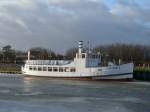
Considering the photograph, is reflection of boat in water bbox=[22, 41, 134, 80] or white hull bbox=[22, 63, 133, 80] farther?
reflection of boat in water bbox=[22, 41, 134, 80]

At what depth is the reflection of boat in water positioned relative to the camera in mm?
82938

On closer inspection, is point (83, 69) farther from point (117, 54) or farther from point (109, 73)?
point (117, 54)

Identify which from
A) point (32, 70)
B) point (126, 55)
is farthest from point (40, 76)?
point (126, 55)

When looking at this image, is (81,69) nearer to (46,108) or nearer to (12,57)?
(46,108)

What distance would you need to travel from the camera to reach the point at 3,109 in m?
34.9

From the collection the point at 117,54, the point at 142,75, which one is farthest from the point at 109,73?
the point at 117,54

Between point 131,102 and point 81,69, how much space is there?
4319 centimetres

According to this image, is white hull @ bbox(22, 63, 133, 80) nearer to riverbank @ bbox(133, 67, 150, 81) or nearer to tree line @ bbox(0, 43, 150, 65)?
riverbank @ bbox(133, 67, 150, 81)

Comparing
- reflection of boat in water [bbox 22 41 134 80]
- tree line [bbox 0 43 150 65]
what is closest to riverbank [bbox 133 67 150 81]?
reflection of boat in water [bbox 22 41 134 80]

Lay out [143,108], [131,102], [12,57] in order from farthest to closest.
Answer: [12,57] → [131,102] → [143,108]

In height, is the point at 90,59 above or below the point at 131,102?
above

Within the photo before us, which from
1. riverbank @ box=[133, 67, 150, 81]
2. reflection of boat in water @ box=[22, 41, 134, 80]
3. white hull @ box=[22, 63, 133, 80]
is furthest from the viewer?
riverbank @ box=[133, 67, 150, 81]

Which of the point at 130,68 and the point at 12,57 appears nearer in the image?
the point at 130,68

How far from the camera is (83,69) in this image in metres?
85.4
